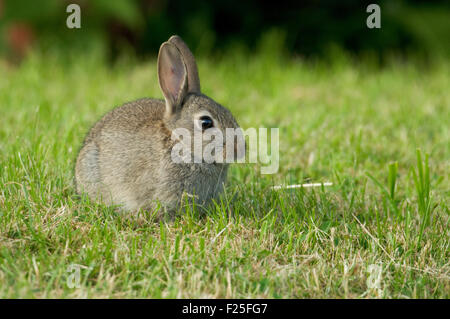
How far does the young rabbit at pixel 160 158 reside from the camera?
12.4 ft

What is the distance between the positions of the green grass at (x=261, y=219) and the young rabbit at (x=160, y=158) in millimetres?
140

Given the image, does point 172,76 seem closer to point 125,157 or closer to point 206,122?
point 206,122

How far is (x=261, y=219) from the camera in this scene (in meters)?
3.60

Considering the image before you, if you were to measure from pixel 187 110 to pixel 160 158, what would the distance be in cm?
35

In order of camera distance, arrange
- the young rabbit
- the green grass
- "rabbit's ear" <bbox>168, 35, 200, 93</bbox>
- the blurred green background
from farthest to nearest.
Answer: the blurred green background, "rabbit's ear" <bbox>168, 35, 200, 93</bbox>, the young rabbit, the green grass

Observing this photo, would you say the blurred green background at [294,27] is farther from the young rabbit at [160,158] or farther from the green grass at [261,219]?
the young rabbit at [160,158]

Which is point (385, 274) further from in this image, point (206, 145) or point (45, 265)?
point (45, 265)

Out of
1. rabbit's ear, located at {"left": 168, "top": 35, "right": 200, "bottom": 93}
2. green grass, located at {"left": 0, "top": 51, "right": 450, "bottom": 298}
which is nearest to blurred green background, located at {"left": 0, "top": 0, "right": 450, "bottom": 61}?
green grass, located at {"left": 0, "top": 51, "right": 450, "bottom": 298}

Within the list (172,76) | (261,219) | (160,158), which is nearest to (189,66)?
(172,76)

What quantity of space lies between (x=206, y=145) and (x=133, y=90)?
3.00 metres

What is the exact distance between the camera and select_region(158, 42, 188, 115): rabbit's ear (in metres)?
3.86

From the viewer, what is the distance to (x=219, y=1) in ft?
29.7

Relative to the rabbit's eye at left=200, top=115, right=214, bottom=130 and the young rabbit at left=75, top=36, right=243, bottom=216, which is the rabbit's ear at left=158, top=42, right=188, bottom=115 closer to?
the young rabbit at left=75, top=36, right=243, bottom=216

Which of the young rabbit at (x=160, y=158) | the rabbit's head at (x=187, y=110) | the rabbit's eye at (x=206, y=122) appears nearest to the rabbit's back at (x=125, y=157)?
the young rabbit at (x=160, y=158)
